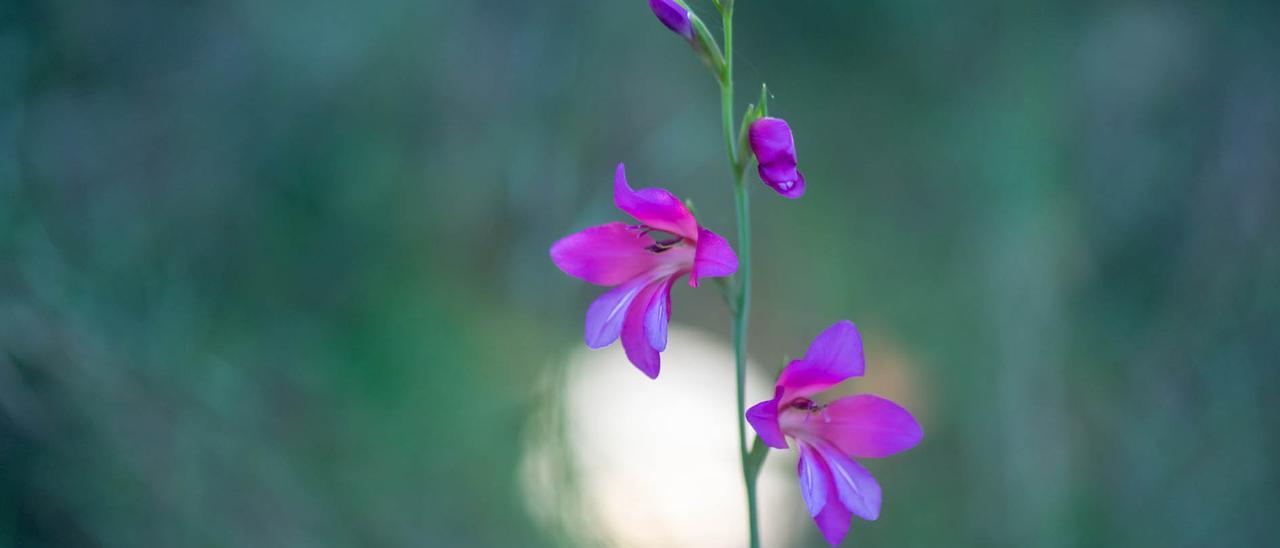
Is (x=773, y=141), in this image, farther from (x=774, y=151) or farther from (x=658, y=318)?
(x=658, y=318)

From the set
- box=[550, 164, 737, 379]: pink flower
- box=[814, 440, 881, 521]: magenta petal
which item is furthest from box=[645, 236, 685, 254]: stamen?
box=[814, 440, 881, 521]: magenta petal

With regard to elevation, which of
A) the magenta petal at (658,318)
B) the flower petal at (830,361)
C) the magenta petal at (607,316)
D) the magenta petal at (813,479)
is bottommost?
the magenta petal at (813,479)

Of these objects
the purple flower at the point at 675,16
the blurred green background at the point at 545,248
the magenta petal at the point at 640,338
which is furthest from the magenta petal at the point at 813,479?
the blurred green background at the point at 545,248

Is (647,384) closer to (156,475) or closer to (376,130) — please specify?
(376,130)

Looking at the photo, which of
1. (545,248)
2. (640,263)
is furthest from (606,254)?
(545,248)

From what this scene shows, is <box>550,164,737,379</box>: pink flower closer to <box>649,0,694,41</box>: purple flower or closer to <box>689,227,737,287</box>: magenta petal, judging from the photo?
<box>689,227,737,287</box>: magenta petal

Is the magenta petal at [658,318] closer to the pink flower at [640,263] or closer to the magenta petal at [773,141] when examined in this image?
the pink flower at [640,263]
